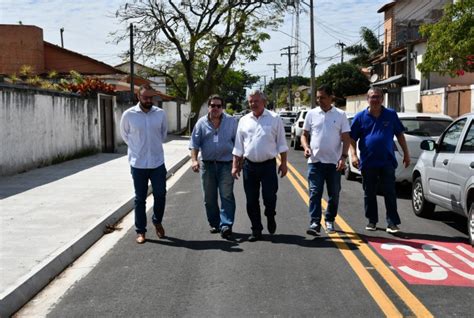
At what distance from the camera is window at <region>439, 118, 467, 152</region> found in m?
7.44

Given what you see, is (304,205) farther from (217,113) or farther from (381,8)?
(381,8)

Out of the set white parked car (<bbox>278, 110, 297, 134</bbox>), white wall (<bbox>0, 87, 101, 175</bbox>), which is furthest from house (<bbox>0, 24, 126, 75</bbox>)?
white wall (<bbox>0, 87, 101, 175</bbox>)

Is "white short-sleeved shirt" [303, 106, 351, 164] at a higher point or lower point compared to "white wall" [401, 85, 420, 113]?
lower

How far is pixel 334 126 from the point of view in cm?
700

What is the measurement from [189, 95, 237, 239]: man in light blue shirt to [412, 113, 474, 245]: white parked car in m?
2.79

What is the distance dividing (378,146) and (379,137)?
0.11 meters

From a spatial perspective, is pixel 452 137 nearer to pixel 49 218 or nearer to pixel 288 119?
pixel 49 218

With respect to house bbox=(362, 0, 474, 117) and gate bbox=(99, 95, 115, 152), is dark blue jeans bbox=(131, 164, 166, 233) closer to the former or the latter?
house bbox=(362, 0, 474, 117)

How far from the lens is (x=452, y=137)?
301 inches

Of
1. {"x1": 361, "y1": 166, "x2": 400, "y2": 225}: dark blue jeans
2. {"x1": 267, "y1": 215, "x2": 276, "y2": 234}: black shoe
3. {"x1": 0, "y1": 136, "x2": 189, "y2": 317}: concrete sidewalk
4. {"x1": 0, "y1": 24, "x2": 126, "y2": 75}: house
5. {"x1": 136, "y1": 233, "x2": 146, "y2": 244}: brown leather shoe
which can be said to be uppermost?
{"x1": 0, "y1": 24, "x2": 126, "y2": 75}: house

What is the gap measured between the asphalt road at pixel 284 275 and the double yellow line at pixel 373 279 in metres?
0.01

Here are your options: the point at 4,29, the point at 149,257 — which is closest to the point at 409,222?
the point at 149,257

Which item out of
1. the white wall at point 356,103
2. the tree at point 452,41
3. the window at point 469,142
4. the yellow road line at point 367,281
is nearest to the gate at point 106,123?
the tree at point 452,41

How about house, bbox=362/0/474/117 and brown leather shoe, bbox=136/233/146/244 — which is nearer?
brown leather shoe, bbox=136/233/146/244
